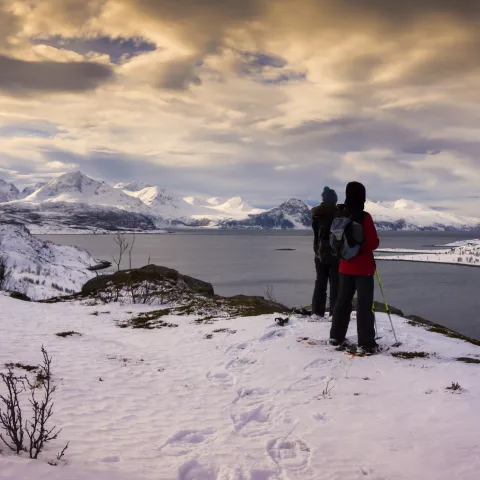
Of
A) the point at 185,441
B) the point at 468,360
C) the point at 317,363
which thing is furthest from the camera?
the point at 317,363

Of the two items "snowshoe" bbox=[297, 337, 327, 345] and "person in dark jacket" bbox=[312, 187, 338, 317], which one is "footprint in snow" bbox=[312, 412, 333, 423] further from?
"person in dark jacket" bbox=[312, 187, 338, 317]

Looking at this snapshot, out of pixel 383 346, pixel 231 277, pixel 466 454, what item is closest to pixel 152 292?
pixel 383 346

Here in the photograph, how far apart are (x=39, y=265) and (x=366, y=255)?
171ft

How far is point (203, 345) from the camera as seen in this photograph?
11.9 m

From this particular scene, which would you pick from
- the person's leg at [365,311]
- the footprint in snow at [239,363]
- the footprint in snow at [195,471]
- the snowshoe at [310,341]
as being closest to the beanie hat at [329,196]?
the person's leg at [365,311]

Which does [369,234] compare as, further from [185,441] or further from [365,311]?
[185,441]

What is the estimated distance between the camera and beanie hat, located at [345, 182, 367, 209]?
909 cm

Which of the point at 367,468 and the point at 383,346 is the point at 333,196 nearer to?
the point at 383,346

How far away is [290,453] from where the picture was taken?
5055 millimetres

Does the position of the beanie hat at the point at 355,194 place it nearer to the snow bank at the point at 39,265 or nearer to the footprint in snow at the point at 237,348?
the footprint in snow at the point at 237,348

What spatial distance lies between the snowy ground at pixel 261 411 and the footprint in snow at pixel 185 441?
0.02m

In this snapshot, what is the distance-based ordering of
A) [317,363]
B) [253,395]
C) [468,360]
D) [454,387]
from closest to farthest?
[454,387] < [253,395] < [468,360] < [317,363]

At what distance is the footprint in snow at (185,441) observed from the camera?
16.9 ft

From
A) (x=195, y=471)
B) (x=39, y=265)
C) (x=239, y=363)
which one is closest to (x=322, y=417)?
(x=195, y=471)
